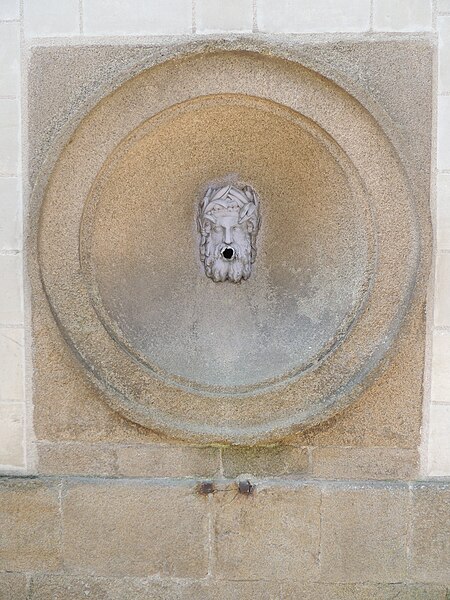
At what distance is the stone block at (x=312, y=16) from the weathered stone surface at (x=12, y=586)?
230 cm

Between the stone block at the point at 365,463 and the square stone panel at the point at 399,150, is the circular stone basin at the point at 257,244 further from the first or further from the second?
the stone block at the point at 365,463

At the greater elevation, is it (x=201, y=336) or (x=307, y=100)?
(x=307, y=100)

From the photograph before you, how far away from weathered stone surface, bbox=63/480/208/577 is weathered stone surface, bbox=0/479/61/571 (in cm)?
5

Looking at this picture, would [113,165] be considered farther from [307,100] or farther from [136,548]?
[136,548]

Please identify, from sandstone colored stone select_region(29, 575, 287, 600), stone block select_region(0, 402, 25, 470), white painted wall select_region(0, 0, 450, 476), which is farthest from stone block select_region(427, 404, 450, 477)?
stone block select_region(0, 402, 25, 470)

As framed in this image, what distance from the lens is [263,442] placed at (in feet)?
8.48

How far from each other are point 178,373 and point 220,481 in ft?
1.47

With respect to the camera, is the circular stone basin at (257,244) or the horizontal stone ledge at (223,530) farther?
the horizontal stone ledge at (223,530)

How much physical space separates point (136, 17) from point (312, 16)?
0.65 metres

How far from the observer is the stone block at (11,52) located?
256 centimetres

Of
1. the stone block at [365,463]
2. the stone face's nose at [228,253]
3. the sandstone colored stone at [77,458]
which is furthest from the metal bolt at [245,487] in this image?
the stone face's nose at [228,253]

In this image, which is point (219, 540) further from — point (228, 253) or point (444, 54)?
point (444, 54)

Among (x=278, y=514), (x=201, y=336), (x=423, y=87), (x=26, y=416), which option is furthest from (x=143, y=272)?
(x=423, y=87)

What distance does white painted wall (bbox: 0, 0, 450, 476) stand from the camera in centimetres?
249
